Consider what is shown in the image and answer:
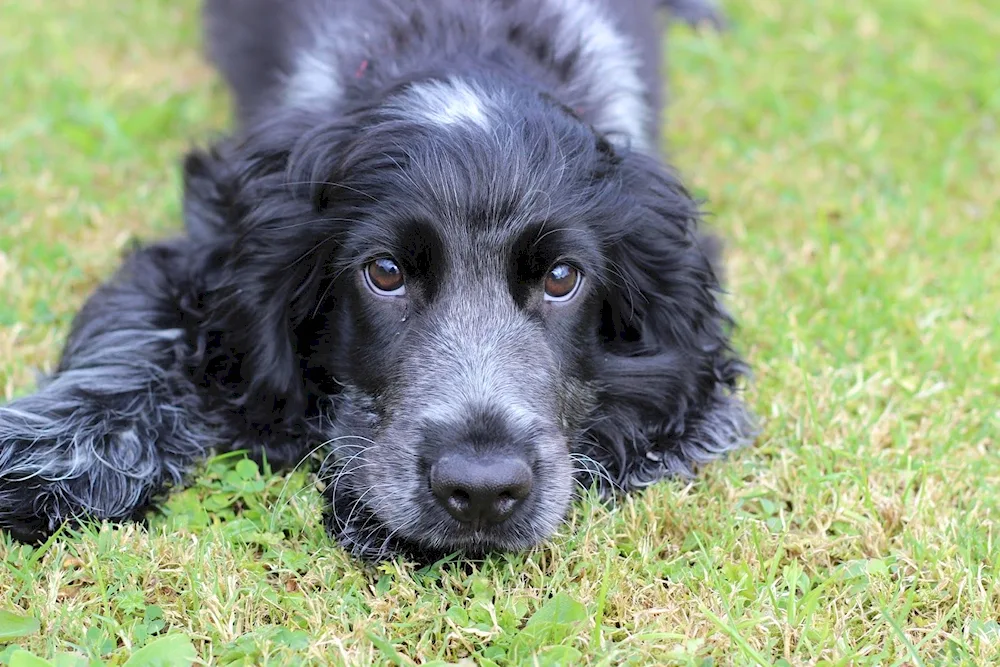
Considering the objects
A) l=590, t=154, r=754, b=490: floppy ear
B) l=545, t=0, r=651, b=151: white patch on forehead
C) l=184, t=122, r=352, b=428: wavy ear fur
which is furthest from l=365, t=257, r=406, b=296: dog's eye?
l=545, t=0, r=651, b=151: white patch on forehead

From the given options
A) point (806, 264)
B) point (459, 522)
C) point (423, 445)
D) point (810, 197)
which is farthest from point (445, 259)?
point (810, 197)

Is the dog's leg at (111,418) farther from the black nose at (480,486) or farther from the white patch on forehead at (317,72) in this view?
the black nose at (480,486)

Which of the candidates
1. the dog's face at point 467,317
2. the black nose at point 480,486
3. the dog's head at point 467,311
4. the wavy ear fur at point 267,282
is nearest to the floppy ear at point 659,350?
the dog's head at point 467,311

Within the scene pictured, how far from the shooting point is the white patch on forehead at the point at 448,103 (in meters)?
3.46

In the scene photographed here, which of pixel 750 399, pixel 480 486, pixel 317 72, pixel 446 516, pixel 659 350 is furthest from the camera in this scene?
pixel 317 72

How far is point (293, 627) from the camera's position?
2.92 meters

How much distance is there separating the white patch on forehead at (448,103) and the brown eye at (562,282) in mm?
487

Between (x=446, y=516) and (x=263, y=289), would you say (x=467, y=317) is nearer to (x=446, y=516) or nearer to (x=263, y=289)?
(x=446, y=516)

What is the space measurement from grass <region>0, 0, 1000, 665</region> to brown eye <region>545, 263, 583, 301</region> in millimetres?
Answer: 664

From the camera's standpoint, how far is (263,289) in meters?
3.63

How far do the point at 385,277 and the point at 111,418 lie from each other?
3.26ft

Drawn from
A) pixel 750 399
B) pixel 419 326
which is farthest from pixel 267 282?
pixel 750 399

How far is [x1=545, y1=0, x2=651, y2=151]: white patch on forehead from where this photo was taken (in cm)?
434

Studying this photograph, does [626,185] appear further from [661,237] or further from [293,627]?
[293,627]
